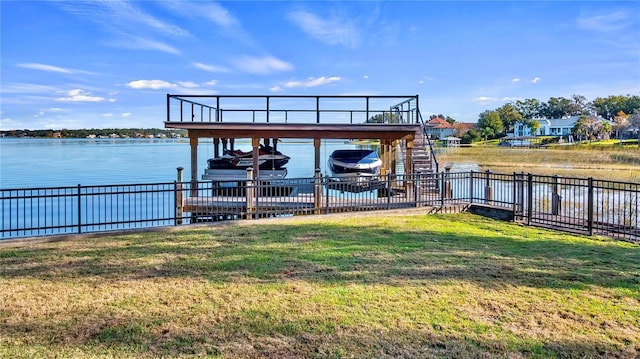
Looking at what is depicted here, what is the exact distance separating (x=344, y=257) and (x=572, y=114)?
124m

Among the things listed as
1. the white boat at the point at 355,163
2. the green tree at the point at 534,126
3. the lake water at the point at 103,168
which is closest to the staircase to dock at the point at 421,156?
the white boat at the point at 355,163

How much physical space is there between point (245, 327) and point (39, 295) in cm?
256

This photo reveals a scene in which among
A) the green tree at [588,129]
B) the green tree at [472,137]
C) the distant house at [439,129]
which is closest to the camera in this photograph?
the distant house at [439,129]

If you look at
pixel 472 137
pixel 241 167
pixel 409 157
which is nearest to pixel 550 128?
pixel 472 137

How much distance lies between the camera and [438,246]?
7395 millimetres

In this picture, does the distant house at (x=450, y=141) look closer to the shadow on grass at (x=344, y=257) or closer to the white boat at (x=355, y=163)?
the white boat at (x=355, y=163)

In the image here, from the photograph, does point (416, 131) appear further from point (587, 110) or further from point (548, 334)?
point (587, 110)

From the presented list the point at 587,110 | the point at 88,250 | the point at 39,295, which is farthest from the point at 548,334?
the point at 587,110

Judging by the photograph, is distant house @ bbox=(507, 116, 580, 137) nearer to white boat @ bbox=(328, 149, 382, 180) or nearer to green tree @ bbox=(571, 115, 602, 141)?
green tree @ bbox=(571, 115, 602, 141)

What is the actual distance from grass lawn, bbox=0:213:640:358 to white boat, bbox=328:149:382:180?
11958mm

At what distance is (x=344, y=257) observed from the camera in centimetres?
662

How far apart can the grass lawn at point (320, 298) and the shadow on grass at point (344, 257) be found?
3 cm

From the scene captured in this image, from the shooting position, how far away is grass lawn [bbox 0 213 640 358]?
Answer: 3736 millimetres

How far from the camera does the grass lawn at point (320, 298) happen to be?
3.74 meters
